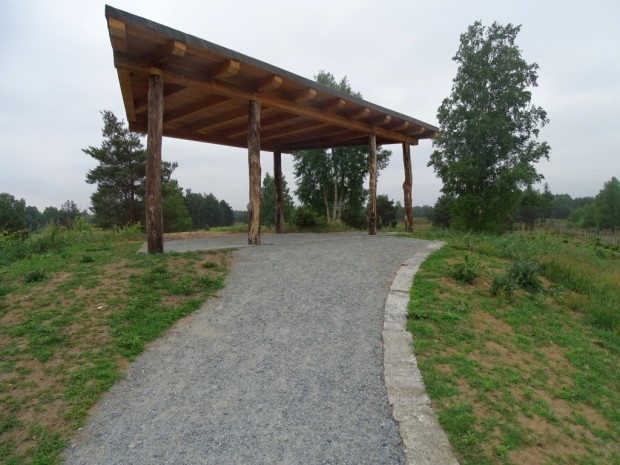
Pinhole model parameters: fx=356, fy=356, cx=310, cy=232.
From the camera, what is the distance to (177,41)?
549 cm

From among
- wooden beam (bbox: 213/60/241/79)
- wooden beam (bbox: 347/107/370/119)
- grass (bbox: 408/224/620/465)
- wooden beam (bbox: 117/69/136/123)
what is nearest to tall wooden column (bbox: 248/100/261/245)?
wooden beam (bbox: 213/60/241/79)

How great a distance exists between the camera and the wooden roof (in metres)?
5.68

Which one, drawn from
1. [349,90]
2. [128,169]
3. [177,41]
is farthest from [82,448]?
[128,169]

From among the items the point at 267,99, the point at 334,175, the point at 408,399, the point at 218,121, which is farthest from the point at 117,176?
the point at 408,399

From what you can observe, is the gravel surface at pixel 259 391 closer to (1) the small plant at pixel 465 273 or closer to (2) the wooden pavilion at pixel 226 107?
(1) the small plant at pixel 465 273

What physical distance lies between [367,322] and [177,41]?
501 cm

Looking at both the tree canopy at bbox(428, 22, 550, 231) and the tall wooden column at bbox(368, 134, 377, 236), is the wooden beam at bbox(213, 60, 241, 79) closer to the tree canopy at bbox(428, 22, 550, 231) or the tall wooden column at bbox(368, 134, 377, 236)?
the tall wooden column at bbox(368, 134, 377, 236)

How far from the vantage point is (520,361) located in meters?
3.37

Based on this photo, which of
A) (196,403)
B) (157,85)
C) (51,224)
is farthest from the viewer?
(51,224)

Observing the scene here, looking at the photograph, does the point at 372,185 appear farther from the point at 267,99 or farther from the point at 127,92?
the point at 127,92

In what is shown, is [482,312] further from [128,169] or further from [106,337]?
[128,169]

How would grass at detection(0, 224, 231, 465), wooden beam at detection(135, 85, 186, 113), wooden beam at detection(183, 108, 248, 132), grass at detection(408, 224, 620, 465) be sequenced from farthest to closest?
wooden beam at detection(183, 108, 248, 132) < wooden beam at detection(135, 85, 186, 113) < grass at detection(0, 224, 231, 465) < grass at detection(408, 224, 620, 465)

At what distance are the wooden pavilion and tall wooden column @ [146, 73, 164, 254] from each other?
17 mm

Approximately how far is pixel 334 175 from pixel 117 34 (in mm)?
17679
